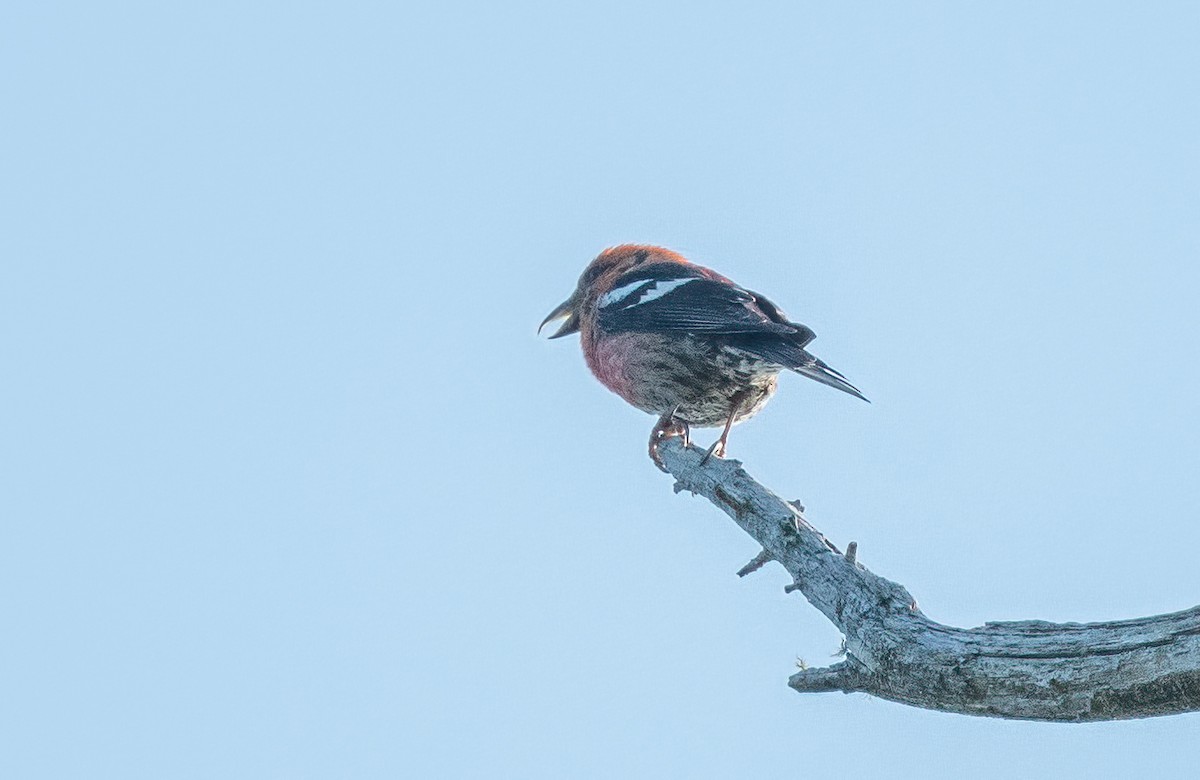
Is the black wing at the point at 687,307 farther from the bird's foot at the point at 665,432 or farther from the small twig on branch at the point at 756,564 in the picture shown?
the small twig on branch at the point at 756,564

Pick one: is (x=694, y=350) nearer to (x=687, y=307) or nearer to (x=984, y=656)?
(x=687, y=307)

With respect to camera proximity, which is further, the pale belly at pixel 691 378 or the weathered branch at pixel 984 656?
the pale belly at pixel 691 378

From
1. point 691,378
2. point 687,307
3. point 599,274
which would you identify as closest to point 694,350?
point 691,378

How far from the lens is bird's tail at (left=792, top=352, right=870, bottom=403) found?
306 inches

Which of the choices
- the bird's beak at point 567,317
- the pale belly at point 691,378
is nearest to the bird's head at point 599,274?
the bird's beak at point 567,317

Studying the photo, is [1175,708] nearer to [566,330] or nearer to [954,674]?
[954,674]

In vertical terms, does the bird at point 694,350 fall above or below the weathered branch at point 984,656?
above

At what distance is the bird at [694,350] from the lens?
28.0 feet

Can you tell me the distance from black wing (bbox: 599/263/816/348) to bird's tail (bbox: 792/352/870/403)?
1.21 feet

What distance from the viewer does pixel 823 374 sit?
7.91 m

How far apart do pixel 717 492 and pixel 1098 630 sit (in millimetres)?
2549

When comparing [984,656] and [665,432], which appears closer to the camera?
[984,656]

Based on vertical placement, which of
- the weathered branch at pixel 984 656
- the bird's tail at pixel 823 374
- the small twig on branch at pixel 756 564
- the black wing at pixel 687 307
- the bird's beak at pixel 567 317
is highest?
the bird's beak at pixel 567 317

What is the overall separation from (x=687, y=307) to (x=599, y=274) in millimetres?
2242
